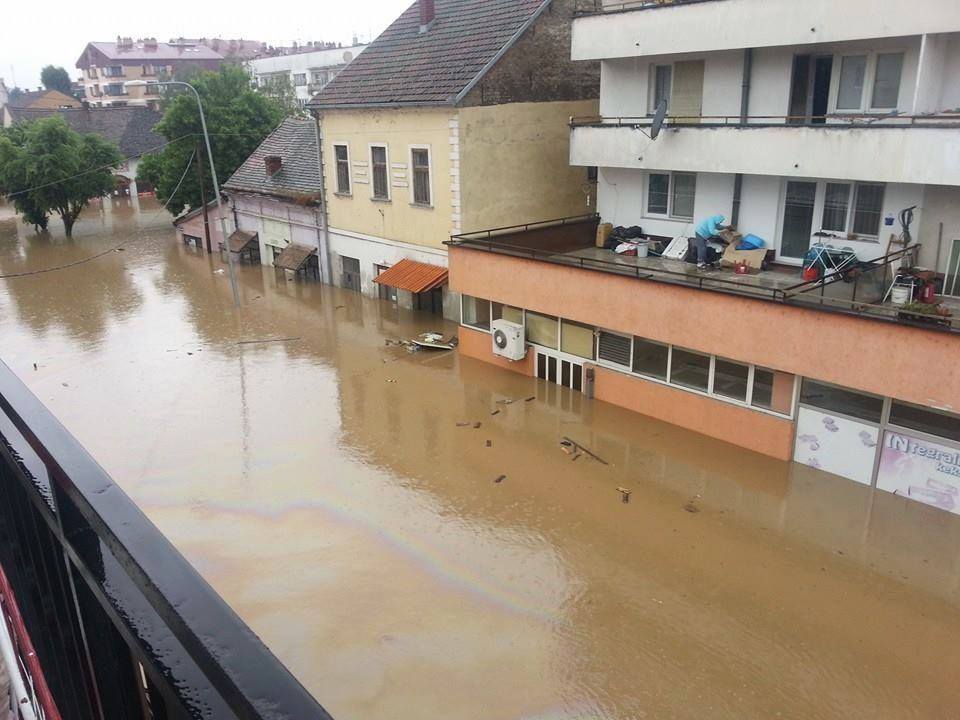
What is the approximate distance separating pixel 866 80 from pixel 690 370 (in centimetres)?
666

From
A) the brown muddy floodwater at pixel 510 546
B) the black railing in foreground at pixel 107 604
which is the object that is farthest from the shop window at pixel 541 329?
the black railing in foreground at pixel 107 604

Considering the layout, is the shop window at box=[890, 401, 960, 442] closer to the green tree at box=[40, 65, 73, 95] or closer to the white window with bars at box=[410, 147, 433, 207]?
the white window with bars at box=[410, 147, 433, 207]

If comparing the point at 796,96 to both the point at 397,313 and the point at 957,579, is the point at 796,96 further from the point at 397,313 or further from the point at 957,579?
the point at 397,313

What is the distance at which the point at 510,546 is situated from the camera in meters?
12.0

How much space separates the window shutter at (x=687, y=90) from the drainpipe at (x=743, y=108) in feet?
3.57

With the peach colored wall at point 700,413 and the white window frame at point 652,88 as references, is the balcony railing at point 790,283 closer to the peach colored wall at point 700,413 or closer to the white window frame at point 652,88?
the peach colored wall at point 700,413

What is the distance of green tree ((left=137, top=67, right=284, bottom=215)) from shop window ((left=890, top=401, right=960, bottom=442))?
105 ft

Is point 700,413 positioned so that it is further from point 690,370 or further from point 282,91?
point 282,91

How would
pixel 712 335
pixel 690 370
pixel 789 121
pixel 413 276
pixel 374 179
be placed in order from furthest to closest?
pixel 374 179
pixel 413 276
pixel 789 121
pixel 690 370
pixel 712 335

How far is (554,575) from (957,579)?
5719mm

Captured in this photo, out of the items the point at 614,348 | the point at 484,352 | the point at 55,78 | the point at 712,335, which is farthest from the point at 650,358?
the point at 55,78

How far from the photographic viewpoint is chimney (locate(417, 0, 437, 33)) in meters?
25.3

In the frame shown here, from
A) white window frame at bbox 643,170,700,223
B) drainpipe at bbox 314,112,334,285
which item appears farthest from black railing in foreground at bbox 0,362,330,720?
drainpipe at bbox 314,112,334,285

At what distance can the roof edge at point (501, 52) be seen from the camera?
825 inches
